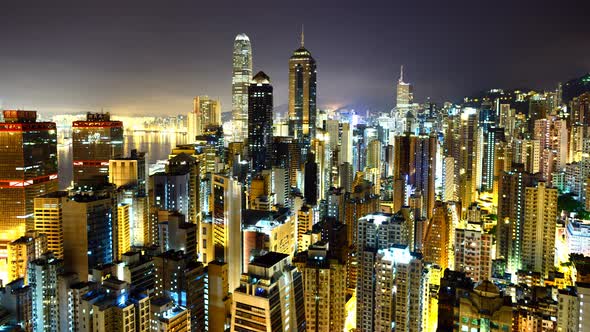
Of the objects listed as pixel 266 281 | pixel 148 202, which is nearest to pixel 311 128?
pixel 148 202

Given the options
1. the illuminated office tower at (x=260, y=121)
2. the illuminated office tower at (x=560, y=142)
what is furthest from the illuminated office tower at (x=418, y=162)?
the illuminated office tower at (x=260, y=121)

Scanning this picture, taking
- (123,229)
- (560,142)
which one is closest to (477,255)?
(123,229)

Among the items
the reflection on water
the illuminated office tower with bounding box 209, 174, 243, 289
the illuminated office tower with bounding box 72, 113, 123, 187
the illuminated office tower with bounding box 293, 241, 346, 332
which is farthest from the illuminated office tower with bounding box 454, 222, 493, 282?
the reflection on water

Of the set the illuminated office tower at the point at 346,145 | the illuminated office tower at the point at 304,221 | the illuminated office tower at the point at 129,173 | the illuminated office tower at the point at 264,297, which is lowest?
the illuminated office tower at the point at 304,221

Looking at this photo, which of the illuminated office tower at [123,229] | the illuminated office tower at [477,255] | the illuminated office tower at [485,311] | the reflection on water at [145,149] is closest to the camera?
the illuminated office tower at [485,311]

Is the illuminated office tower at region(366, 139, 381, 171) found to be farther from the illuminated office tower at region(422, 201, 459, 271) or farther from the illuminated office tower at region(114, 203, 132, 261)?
the illuminated office tower at region(114, 203, 132, 261)

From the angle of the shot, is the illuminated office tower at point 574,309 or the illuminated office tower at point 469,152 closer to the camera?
the illuminated office tower at point 574,309

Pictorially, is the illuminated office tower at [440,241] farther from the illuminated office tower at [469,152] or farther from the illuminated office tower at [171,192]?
the illuminated office tower at [171,192]
